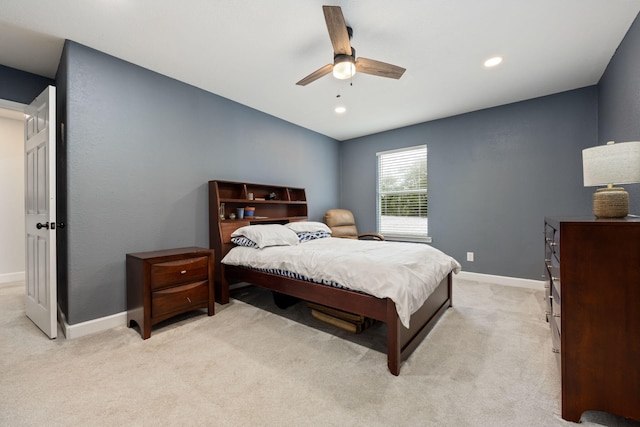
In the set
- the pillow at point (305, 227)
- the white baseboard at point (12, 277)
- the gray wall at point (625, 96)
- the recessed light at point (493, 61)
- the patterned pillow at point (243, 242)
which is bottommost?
the white baseboard at point (12, 277)

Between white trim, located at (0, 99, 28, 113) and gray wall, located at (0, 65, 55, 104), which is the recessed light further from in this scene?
gray wall, located at (0, 65, 55, 104)

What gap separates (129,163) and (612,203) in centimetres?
377

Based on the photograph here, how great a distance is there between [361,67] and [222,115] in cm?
204

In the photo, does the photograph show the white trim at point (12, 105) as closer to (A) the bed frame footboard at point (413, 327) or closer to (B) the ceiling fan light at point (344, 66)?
(B) the ceiling fan light at point (344, 66)

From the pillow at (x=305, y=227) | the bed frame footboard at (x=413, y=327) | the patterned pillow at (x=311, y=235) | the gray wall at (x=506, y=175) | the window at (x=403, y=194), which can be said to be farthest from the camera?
the window at (x=403, y=194)

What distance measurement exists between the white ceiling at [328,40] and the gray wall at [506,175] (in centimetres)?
40

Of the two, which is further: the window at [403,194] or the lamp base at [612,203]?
the window at [403,194]

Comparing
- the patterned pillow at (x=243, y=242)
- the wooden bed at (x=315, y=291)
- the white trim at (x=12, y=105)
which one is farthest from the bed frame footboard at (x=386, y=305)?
the white trim at (x=12, y=105)

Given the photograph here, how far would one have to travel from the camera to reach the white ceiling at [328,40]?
191 cm

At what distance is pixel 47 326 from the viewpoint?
2.22 meters

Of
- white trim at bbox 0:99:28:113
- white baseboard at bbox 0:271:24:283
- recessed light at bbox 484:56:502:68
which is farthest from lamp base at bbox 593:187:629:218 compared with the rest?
white baseboard at bbox 0:271:24:283

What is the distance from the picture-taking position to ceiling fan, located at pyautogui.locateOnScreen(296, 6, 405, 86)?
1.69 meters

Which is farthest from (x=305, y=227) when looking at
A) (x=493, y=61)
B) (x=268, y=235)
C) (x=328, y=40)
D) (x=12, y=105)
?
(x=12, y=105)

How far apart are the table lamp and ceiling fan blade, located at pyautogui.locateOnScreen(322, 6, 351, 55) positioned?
5.55 feet
